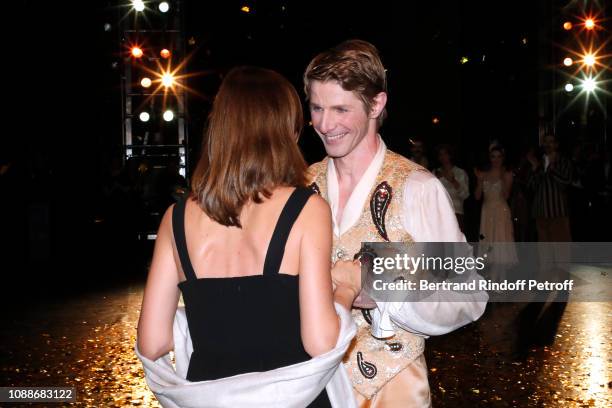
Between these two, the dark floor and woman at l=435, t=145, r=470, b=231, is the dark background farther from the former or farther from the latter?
the dark floor

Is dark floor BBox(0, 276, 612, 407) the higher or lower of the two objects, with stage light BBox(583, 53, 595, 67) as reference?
lower

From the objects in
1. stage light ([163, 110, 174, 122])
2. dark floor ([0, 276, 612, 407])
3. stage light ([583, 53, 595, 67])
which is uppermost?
stage light ([583, 53, 595, 67])

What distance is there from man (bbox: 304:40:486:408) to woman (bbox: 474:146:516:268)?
9.31 metres

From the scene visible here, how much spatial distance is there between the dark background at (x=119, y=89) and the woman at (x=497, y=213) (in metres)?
0.41

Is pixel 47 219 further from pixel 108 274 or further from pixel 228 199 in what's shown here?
pixel 228 199

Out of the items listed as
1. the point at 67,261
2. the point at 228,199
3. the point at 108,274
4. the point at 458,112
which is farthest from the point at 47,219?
the point at 228,199

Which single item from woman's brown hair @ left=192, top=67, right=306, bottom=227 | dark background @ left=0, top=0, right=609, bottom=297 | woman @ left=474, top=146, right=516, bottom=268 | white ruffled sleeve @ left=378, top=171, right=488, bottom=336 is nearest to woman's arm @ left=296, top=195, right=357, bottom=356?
woman's brown hair @ left=192, top=67, right=306, bottom=227

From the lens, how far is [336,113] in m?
2.99

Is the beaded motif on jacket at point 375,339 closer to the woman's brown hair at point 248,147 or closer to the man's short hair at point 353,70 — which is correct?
the man's short hair at point 353,70

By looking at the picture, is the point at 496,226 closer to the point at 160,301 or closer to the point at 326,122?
the point at 326,122

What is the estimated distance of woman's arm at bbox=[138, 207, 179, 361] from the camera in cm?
243

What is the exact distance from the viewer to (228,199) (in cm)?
233

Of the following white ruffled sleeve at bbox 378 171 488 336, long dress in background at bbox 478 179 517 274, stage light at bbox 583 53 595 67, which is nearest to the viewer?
white ruffled sleeve at bbox 378 171 488 336

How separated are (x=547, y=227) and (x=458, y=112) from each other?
697cm
